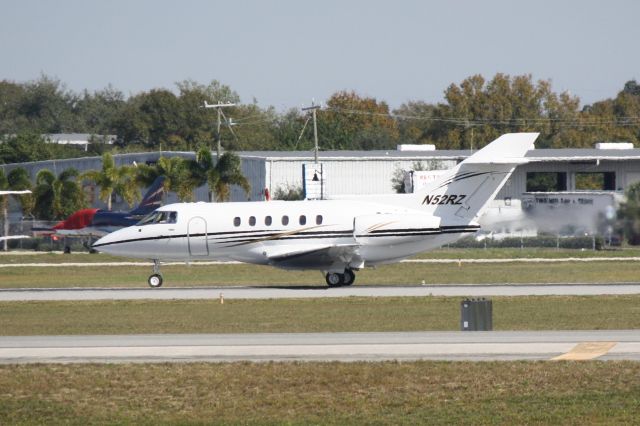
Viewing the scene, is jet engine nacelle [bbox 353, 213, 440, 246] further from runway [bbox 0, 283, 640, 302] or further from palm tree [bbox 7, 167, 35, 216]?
palm tree [bbox 7, 167, 35, 216]

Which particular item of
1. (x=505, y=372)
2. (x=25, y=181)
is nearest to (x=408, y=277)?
(x=505, y=372)

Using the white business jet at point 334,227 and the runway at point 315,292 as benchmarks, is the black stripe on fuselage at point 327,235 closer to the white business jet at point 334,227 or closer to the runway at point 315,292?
the white business jet at point 334,227

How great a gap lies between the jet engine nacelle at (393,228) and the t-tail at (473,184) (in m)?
0.61

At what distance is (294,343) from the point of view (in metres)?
26.9

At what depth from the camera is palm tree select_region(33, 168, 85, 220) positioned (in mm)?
90125

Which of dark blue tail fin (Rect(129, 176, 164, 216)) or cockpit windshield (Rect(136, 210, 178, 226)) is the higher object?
dark blue tail fin (Rect(129, 176, 164, 216))

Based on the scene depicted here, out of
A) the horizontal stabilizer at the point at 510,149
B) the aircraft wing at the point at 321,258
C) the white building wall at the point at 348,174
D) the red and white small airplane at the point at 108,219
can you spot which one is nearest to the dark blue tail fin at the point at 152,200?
the red and white small airplane at the point at 108,219

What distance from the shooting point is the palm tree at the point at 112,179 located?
90.2 meters

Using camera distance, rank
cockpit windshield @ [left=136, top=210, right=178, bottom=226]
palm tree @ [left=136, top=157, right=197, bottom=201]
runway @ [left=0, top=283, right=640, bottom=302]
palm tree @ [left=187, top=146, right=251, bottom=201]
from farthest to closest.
A: palm tree @ [left=136, top=157, right=197, bottom=201] → palm tree @ [left=187, top=146, right=251, bottom=201] → cockpit windshield @ [left=136, top=210, right=178, bottom=226] → runway @ [left=0, top=283, right=640, bottom=302]

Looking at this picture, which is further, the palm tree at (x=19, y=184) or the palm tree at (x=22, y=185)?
the palm tree at (x=22, y=185)

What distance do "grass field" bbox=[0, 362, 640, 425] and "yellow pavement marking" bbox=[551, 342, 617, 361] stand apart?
2.71ft

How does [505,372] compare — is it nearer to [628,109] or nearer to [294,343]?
[294,343]

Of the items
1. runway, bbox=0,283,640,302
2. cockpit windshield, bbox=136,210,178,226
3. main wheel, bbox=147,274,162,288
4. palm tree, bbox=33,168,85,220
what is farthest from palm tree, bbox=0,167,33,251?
main wheel, bbox=147,274,162,288

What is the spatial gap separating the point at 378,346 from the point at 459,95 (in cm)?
11733
